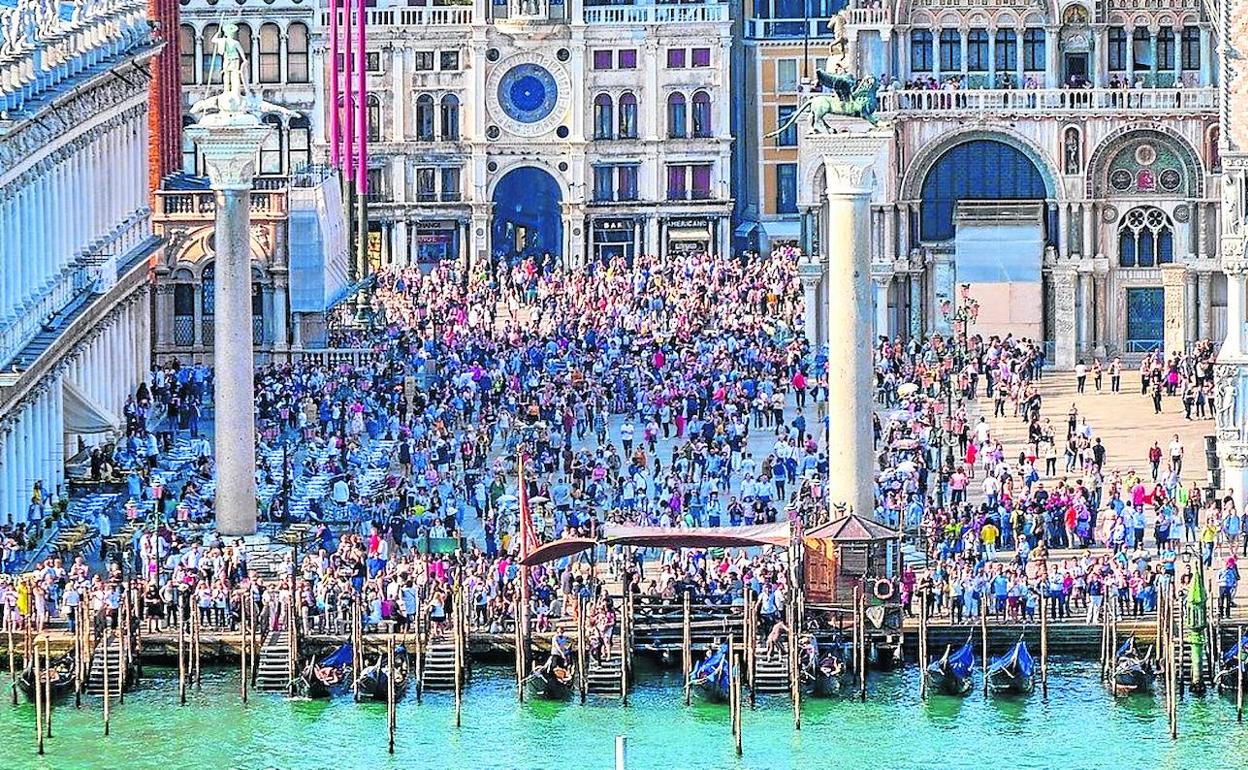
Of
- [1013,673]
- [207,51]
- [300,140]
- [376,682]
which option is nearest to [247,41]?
[207,51]

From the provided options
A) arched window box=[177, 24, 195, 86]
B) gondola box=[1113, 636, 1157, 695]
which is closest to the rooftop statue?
gondola box=[1113, 636, 1157, 695]

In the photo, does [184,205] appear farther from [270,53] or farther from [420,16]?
[420,16]

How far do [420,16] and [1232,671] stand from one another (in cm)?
8786

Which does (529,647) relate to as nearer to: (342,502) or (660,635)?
(660,635)

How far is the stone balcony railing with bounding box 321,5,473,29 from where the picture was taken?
166 metres

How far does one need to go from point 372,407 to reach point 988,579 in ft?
105

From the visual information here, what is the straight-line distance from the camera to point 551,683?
81.9 metres

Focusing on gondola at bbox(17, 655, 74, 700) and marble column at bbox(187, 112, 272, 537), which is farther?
marble column at bbox(187, 112, 272, 537)

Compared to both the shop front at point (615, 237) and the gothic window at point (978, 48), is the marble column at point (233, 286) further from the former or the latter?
the shop front at point (615, 237)

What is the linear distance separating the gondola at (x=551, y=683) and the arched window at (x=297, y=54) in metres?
85.6

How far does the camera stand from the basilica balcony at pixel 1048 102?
130625 millimetres

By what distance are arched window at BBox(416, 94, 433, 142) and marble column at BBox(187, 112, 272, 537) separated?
75415 millimetres

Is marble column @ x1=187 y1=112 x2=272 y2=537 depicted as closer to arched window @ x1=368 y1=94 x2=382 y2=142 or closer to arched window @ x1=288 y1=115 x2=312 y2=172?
arched window @ x1=288 y1=115 x2=312 y2=172

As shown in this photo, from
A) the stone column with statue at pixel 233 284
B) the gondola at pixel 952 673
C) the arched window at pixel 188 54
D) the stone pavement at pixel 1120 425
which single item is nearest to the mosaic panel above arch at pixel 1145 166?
the stone pavement at pixel 1120 425
